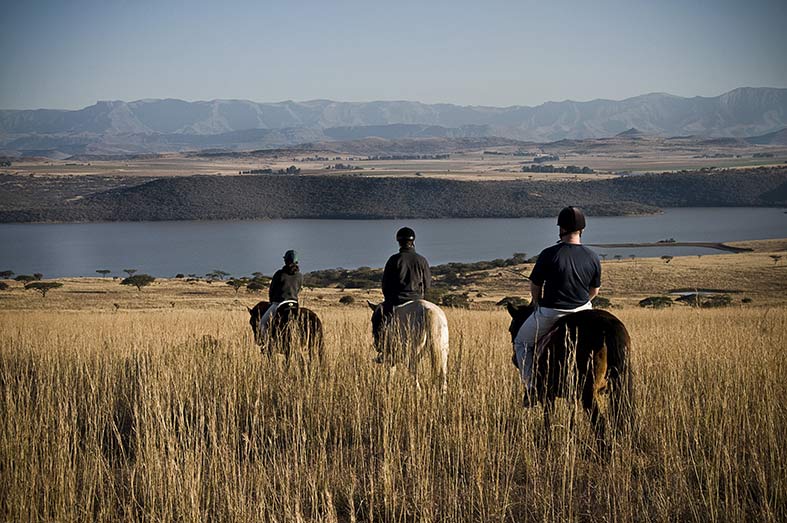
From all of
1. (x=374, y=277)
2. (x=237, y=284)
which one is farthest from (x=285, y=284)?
(x=374, y=277)

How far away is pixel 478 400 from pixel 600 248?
89.3 m

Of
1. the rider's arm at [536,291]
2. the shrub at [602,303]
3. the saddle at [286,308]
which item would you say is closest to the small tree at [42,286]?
the shrub at [602,303]

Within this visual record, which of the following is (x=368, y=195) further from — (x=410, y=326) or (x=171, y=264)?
(x=410, y=326)

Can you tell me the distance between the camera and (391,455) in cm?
554

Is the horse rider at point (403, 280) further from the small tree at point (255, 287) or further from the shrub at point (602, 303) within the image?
the small tree at point (255, 287)

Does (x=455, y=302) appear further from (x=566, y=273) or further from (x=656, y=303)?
(x=566, y=273)

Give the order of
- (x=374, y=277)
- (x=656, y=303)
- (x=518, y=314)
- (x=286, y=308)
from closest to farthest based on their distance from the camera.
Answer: (x=518, y=314) → (x=286, y=308) → (x=656, y=303) → (x=374, y=277)

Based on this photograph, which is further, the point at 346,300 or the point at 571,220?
the point at 346,300

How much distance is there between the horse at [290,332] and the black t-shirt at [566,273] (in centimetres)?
292

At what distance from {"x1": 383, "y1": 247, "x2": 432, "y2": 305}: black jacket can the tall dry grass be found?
36.0 inches

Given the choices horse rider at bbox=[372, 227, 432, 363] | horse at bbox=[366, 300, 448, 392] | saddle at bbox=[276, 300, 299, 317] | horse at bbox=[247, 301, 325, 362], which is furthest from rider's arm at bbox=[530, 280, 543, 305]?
saddle at bbox=[276, 300, 299, 317]

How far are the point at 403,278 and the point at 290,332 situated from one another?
1662 millimetres

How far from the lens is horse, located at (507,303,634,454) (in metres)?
5.89

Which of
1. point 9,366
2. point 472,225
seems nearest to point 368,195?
point 472,225
